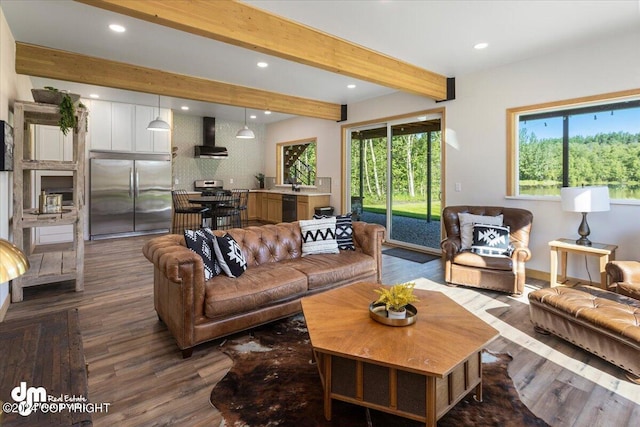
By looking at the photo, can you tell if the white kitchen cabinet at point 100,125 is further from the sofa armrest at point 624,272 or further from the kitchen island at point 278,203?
the sofa armrest at point 624,272

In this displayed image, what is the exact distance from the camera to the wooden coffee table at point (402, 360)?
1601 mm

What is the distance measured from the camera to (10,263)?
2.68 feet

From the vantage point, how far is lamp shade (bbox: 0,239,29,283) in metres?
0.79

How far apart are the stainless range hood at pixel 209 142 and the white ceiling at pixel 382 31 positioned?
3.71 m

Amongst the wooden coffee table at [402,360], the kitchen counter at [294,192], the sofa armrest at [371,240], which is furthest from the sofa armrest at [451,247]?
the kitchen counter at [294,192]

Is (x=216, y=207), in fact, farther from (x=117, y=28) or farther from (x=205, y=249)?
(x=205, y=249)

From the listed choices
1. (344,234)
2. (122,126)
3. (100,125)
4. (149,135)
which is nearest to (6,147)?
(344,234)

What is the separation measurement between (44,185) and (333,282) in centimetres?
636

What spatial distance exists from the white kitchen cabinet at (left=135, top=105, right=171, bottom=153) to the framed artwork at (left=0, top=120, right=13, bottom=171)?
13.1ft

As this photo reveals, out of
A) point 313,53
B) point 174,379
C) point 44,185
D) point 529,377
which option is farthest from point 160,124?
point 529,377

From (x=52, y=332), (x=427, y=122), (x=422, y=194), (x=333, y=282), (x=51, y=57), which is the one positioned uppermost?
(x=51, y=57)

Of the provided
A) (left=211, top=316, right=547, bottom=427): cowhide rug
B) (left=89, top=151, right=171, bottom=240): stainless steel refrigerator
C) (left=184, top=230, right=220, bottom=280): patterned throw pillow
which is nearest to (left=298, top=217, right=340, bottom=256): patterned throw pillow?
(left=184, top=230, right=220, bottom=280): patterned throw pillow

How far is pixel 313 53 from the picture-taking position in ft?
11.5

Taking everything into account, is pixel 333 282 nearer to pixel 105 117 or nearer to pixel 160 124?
pixel 160 124
